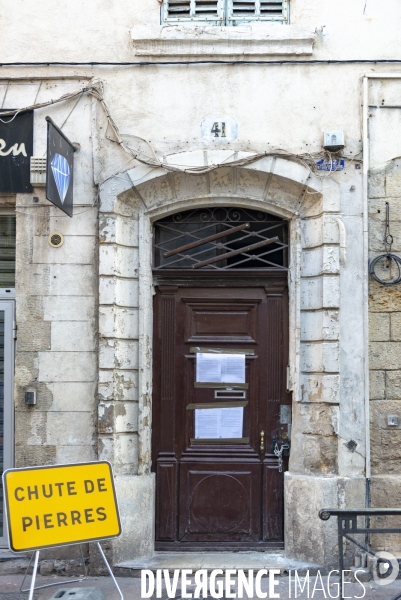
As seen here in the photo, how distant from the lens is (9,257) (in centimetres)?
723

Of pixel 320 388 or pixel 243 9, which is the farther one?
pixel 243 9

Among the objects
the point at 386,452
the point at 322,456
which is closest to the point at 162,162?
the point at 322,456

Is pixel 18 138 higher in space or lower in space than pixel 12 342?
higher

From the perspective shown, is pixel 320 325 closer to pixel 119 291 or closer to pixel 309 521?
pixel 309 521

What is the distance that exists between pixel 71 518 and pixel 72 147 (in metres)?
3.30

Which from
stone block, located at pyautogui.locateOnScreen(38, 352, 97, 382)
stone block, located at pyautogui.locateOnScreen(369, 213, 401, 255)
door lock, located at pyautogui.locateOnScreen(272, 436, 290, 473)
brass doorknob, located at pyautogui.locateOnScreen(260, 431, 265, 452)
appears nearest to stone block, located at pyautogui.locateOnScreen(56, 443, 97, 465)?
stone block, located at pyautogui.locateOnScreen(38, 352, 97, 382)

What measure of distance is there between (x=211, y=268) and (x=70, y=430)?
2009 mm

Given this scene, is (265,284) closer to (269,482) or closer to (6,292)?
(269,482)

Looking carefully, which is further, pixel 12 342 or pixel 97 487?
pixel 12 342

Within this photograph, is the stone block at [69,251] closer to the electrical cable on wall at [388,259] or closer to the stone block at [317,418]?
the stone block at [317,418]

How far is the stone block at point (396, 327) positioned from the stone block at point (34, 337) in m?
3.17

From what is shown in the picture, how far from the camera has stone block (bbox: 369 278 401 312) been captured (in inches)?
266

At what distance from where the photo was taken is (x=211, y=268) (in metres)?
7.07

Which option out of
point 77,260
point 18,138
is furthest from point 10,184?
point 77,260
